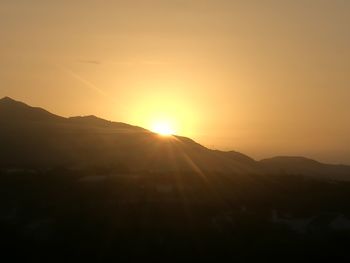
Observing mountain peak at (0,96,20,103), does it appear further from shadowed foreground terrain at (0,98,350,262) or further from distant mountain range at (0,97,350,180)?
shadowed foreground terrain at (0,98,350,262)

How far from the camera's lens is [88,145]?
10181 centimetres

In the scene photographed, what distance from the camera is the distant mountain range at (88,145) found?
92.2 metres

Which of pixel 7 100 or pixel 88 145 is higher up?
pixel 7 100

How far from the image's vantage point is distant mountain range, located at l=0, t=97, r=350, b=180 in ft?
303

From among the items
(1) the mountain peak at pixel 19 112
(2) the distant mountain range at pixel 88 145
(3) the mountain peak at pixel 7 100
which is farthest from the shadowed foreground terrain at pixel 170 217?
(3) the mountain peak at pixel 7 100

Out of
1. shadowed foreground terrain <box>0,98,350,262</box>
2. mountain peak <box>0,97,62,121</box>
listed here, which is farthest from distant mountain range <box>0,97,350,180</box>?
shadowed foreground terrain <box>0,98,350,262</box>

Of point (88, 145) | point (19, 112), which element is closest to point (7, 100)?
point (19, 112)

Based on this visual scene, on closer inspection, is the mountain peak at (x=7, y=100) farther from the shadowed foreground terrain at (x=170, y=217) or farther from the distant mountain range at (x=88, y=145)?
the shadowed foreground terrain at (x=170, y=217)

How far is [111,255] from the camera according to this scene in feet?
123

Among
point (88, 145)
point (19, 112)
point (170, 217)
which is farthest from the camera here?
point (19, 112)

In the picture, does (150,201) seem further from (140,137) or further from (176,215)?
(140,137)

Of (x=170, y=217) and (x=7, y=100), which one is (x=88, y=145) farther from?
(x=170, y=217)

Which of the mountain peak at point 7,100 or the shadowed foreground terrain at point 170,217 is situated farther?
the mountain peak at point 7,100

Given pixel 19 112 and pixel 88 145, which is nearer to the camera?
pixel 88 145
